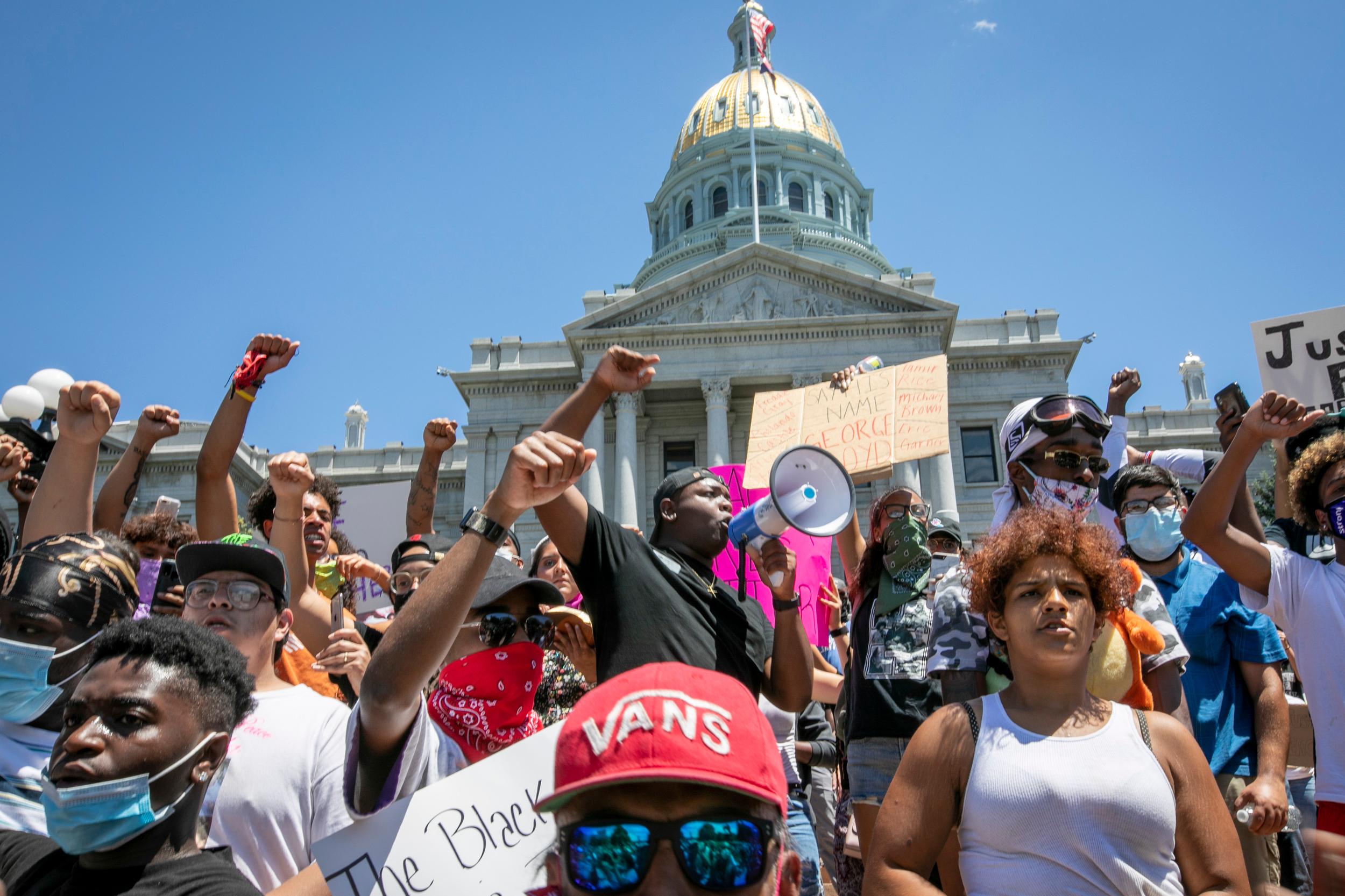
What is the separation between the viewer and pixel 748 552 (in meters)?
3.79

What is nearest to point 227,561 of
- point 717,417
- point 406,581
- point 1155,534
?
point 406,581

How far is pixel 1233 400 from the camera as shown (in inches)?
202

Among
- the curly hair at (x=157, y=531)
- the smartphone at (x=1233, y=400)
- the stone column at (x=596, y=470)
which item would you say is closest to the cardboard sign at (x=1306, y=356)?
the smartphone at (x=1233, y=400)

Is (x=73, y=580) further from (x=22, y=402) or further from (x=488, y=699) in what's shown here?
(x=22, y=402)

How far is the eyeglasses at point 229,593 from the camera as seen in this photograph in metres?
2.99

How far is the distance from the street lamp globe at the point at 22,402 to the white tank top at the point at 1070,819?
6.84 m

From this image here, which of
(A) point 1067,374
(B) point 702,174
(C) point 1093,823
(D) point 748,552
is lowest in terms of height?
(C) point 1093,823

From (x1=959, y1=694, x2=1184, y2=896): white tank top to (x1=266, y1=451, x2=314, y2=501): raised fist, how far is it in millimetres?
2913

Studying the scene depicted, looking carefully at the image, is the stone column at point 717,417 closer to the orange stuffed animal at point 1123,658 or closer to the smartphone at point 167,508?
the smartphone at point 167,508

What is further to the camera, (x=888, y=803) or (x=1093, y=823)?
(x=888, y=803)

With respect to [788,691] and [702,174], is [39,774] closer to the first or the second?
[788,691]

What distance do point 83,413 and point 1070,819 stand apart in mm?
4216

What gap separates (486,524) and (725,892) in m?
0.95

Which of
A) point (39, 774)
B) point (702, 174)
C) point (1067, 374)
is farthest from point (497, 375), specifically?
point (39, 774)
